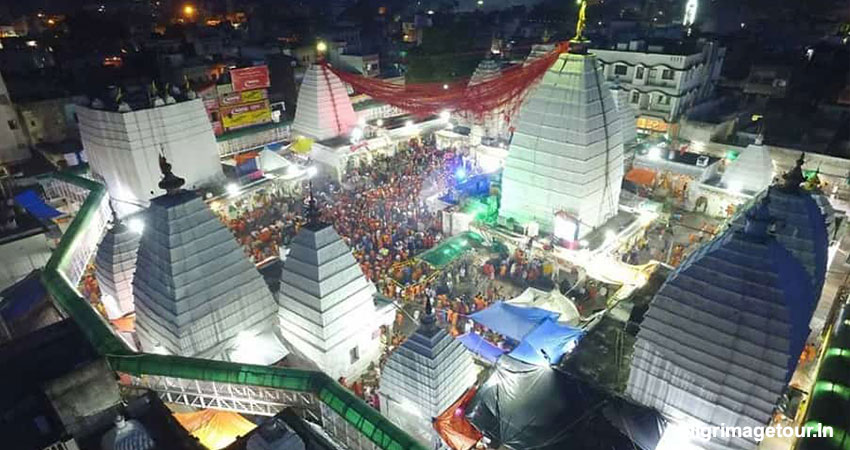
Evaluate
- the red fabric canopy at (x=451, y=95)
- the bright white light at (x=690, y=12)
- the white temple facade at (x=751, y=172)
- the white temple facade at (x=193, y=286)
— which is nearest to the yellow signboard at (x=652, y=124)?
the red fabric canopy at (x=451, y=95)

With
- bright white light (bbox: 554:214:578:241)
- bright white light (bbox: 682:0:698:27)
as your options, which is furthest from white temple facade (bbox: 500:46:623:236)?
bright white light (bbox: 682:0:698:27)

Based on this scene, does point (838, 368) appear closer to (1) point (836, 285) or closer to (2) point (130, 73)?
(1) point (836, 285)

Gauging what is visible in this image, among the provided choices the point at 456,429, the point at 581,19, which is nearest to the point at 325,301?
the point at 456,429

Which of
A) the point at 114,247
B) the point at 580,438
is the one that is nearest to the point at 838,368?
the point at 580,438

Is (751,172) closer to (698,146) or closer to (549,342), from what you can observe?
(698,146)

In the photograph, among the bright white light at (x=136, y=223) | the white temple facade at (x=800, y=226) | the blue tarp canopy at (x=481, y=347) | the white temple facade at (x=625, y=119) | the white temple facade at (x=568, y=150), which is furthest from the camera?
the white temple facade at (x=625, y=119)

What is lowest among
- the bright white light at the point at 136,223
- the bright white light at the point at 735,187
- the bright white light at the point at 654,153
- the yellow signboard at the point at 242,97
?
the bright white light at the point at 735,187

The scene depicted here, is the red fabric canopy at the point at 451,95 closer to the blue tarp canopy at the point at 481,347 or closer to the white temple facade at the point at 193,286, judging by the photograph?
the blue tarp canopy at the point at 481,347
